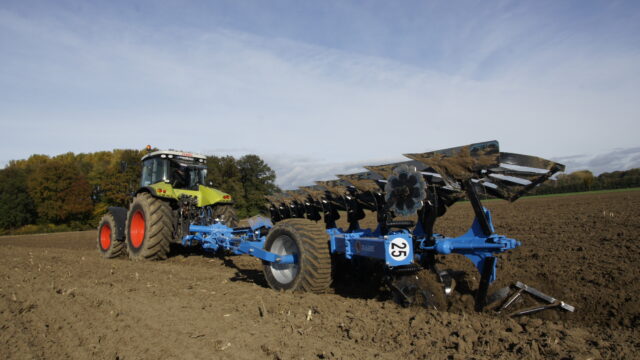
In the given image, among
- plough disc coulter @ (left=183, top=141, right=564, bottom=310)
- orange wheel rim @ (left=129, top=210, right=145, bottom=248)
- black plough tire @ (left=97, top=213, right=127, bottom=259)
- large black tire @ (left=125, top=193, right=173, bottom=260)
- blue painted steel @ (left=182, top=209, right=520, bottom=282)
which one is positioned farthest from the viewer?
black plough tire @ (left=97, top=213, right=127, bottom=259)

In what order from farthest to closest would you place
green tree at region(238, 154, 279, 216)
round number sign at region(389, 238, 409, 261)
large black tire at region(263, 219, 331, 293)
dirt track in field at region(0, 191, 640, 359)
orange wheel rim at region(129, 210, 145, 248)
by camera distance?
green tree at region(238, 154, 279, 216) → orange wheel rim at region(129, 210, 145, 248) → large black tire at region(263, 219, 331, 293) → round number sign at region(389, 238, 409, 261) → dirt track in field at region(0, 191, 640, 359)

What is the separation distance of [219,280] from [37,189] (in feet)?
142

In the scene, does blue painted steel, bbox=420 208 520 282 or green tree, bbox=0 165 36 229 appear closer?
blue painted steel, bbox=420 208 520 282

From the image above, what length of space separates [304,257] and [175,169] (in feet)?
17.9

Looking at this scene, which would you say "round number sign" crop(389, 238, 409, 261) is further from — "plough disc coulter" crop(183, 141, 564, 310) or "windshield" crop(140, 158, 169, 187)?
"windshield" crop(140, 158, 169, 187)

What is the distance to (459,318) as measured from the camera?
3652 mm

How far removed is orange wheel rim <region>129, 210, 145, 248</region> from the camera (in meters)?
8.65

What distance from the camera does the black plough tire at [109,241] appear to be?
9.30 meters

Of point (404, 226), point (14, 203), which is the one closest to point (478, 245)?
point (404, 226)

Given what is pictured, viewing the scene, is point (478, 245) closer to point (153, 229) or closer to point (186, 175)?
point (153, 229)

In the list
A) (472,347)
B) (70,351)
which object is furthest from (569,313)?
(70,351)

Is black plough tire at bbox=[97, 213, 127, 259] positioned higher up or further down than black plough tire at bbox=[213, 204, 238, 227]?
further down

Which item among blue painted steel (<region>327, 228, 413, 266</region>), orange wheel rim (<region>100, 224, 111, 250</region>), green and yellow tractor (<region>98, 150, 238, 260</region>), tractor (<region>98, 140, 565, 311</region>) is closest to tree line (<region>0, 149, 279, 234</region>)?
orange wheel rim (<region>100, 224, 111, 250</region>)

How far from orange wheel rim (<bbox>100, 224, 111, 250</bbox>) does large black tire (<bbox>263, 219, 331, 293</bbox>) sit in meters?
6.23
